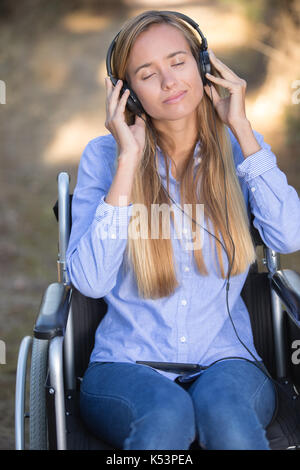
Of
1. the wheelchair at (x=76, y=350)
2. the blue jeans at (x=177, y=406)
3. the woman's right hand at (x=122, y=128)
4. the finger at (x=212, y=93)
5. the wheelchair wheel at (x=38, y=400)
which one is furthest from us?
the finger at (x=212, y=93)

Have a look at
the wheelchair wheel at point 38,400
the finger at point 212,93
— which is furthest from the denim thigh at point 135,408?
the finger at point 212,93

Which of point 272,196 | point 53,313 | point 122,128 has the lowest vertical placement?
point 53,313

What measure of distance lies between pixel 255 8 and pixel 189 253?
20.2 ft

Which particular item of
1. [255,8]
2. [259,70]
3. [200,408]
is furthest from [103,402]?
[255,8]

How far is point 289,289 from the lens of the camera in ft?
5.90

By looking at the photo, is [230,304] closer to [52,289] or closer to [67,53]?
[52,289]

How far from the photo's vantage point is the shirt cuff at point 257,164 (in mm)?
1764

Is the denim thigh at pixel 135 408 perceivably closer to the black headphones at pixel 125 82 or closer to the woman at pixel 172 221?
the woman at pixel 172 221

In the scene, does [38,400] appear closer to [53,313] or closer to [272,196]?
[53,313]

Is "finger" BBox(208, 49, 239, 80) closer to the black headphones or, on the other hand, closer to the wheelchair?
the black headphones

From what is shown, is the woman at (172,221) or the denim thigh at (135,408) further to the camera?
the woman at (172,221)

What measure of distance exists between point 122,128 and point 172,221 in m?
0.33

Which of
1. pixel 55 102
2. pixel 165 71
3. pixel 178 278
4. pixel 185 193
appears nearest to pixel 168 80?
pixel 165 71
